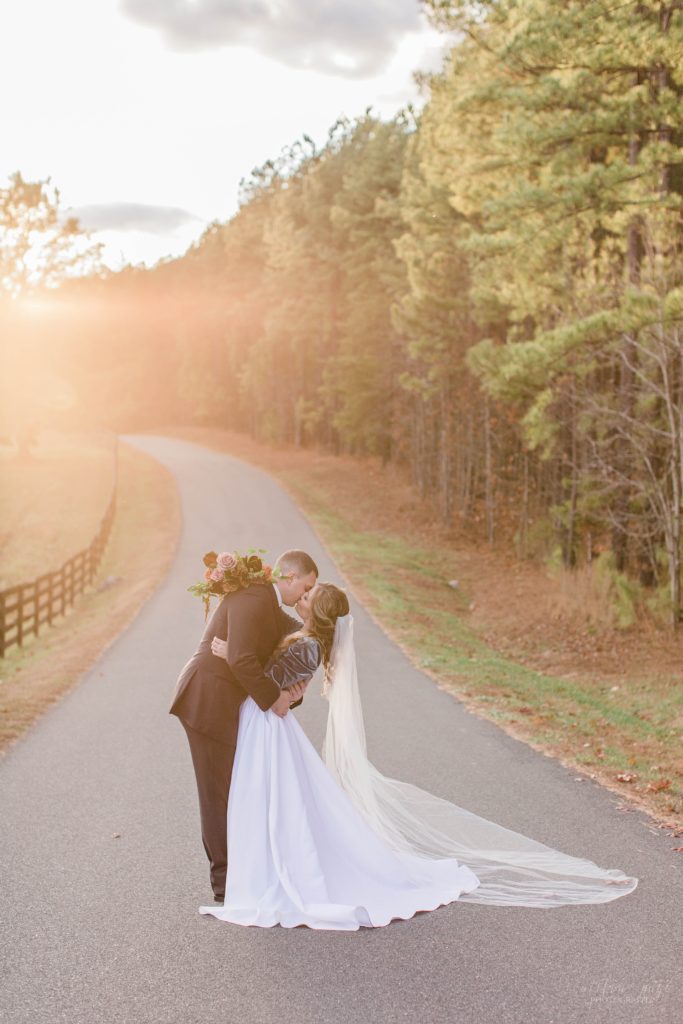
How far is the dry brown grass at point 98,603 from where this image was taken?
12883 mm

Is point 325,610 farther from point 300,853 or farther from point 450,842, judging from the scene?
point 450,842

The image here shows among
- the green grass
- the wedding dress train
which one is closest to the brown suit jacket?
the wedding dress train

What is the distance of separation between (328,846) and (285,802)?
0.38 metres

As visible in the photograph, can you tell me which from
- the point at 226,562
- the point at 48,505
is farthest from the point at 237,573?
the point at 48,505

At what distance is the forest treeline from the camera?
16.1 meters

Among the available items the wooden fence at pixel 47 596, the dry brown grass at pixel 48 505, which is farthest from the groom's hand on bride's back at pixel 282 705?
the dry brown grass at pixel 48 505

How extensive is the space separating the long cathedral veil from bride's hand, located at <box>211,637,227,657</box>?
0.80 meters

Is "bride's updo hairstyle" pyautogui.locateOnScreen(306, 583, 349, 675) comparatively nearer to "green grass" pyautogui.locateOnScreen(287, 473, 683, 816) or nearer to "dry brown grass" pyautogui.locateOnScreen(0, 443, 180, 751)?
"green grass" pyautogui.locateOnScreen(287, 473, 683, 816)

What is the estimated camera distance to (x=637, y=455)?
57.1 feet

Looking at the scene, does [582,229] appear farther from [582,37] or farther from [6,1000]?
[6,1000]

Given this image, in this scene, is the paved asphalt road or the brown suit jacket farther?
the brown suit jacket

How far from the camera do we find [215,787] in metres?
5.90

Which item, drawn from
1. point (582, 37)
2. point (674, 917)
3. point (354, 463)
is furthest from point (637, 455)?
point (354, 463)

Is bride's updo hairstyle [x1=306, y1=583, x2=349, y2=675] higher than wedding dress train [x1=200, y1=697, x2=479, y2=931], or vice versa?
bride's updo hairstyle [x1=306, y1=583, x2=349, y2=675]
